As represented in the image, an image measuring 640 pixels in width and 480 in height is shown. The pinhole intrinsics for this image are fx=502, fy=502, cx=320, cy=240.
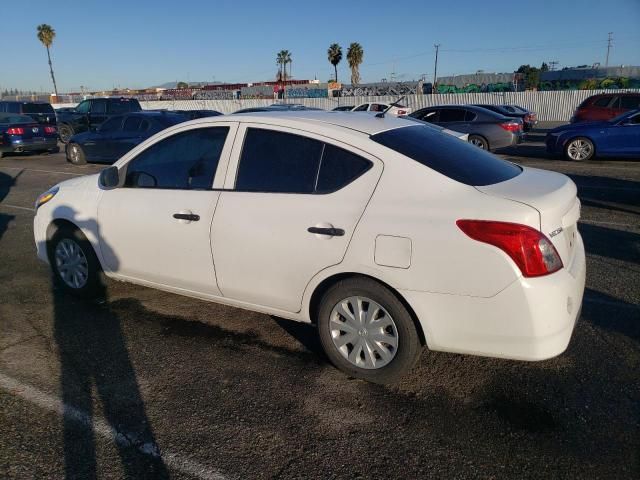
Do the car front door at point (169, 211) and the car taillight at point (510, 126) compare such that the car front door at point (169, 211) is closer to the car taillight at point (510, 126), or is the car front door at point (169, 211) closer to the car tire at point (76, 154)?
the car tire at point (76, 154)

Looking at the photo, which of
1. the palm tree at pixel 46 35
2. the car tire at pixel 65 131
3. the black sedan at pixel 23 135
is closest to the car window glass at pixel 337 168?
the black sedan at pixel 23 135

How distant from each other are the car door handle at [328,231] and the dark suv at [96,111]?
57.1ft

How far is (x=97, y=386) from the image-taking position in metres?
3.23

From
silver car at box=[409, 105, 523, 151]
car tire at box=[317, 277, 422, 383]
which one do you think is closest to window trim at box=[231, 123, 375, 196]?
car tire at box=[317, 277, 422, 383]

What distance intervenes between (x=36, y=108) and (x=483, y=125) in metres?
19.1

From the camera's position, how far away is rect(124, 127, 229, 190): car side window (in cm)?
370

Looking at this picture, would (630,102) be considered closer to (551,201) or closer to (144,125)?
(144,125)

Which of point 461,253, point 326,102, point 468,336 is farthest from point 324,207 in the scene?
point 326,102

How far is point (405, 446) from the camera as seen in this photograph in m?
2.65

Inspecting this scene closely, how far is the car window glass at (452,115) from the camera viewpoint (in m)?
14.7

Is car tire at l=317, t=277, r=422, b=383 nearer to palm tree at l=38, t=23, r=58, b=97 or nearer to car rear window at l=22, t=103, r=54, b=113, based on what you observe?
car rear window at l=22, t=103, r=54, b=113

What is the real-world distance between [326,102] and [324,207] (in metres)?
34.4

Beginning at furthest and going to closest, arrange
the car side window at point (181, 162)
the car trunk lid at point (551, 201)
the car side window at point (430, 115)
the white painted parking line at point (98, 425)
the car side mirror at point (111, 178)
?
the car side window at point (430, 115) < the car side mirror at point (111, 178) < the car side window at point (181, 162) < the car trunk lid at point (551, 201) < the white painted parking line at point (98, 425)

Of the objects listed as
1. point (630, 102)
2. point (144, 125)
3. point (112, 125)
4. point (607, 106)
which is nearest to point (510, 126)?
point (607, 106)
